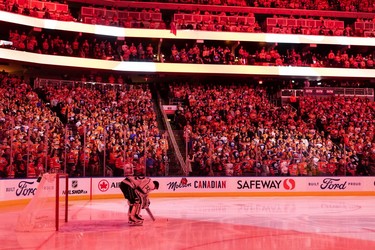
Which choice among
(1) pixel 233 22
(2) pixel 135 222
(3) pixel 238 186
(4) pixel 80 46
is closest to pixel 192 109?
(3) pixel 238 186

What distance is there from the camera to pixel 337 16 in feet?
128

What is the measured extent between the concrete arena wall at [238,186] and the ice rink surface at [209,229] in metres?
2.97

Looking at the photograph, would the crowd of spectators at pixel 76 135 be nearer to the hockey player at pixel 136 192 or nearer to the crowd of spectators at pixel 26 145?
the crowd of spectators at pixel 26 145

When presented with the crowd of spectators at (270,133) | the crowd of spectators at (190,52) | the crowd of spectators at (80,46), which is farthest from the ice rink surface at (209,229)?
the crowd of spectators at (190,52)

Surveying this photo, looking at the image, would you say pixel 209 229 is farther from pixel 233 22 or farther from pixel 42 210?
pixel 233 22

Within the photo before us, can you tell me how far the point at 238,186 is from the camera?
74.0 feet

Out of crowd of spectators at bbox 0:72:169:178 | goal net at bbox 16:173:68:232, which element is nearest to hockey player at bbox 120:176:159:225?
goal net at bbox 16:173:68:232

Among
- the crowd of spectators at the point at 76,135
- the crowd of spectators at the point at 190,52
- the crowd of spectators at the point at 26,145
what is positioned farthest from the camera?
the crowd of spectators at the point at 190,52

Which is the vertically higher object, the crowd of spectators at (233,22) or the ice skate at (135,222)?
the crowd of spectators at (233,22)

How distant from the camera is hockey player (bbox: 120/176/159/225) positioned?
12188 millimetres

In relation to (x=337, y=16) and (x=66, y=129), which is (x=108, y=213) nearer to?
(x=66, y=129)

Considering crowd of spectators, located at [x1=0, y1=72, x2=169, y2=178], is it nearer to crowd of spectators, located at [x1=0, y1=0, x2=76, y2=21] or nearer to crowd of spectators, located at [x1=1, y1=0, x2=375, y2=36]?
crowd of spectators, located at [x1=0, y1=0, x2=76, y2=21]

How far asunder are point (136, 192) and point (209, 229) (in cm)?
203

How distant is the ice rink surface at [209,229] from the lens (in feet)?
31.7
